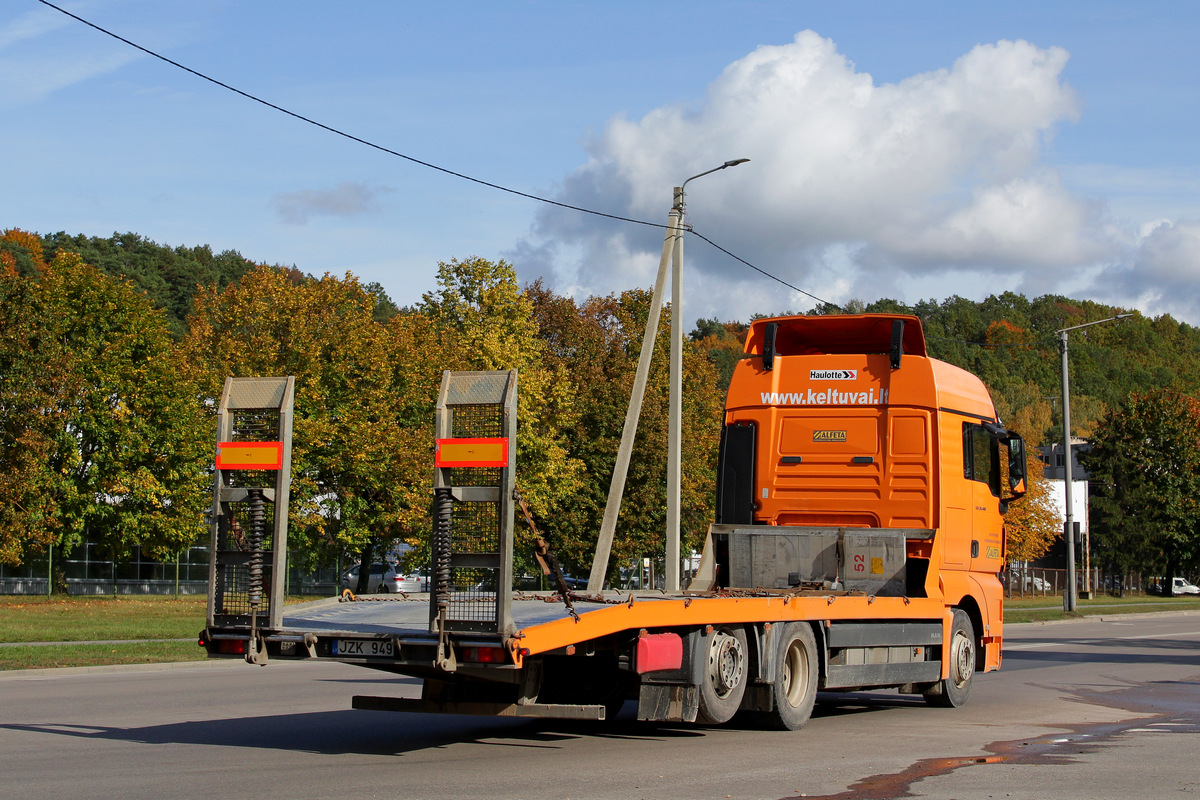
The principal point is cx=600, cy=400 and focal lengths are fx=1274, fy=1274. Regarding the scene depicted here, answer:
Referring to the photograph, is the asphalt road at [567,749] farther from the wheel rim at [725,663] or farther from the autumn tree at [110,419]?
the autumn tree at [110,419]

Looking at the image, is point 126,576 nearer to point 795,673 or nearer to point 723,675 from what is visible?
point 795,673

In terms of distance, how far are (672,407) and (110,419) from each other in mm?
24360

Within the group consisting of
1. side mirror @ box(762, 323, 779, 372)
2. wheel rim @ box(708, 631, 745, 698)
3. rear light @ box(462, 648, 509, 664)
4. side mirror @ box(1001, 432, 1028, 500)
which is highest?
side mirror @ box(762, 323, 779, 372)

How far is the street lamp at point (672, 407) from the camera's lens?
73.0ft

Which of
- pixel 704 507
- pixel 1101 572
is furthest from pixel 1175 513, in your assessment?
pixel 704 507

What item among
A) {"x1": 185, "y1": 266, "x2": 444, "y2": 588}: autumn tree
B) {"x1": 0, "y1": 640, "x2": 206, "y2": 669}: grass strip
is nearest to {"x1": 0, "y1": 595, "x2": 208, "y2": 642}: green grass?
{"x1": 0, "y1": 640, "x2": 206, "y2": 669}: grass strip

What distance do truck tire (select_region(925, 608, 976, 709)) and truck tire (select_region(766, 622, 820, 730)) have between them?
272 cm

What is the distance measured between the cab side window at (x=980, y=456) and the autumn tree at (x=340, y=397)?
28.5 metres

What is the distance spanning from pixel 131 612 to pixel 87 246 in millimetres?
64926

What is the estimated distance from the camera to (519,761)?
30.5 ft

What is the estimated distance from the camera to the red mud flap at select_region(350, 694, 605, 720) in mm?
8938

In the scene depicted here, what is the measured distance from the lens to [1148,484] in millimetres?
80375

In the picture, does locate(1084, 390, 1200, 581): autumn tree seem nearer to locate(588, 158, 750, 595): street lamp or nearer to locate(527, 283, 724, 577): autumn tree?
locate(527, 283, 724, 577): autumn tree

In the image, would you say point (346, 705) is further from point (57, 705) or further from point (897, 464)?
point (897, 464)
